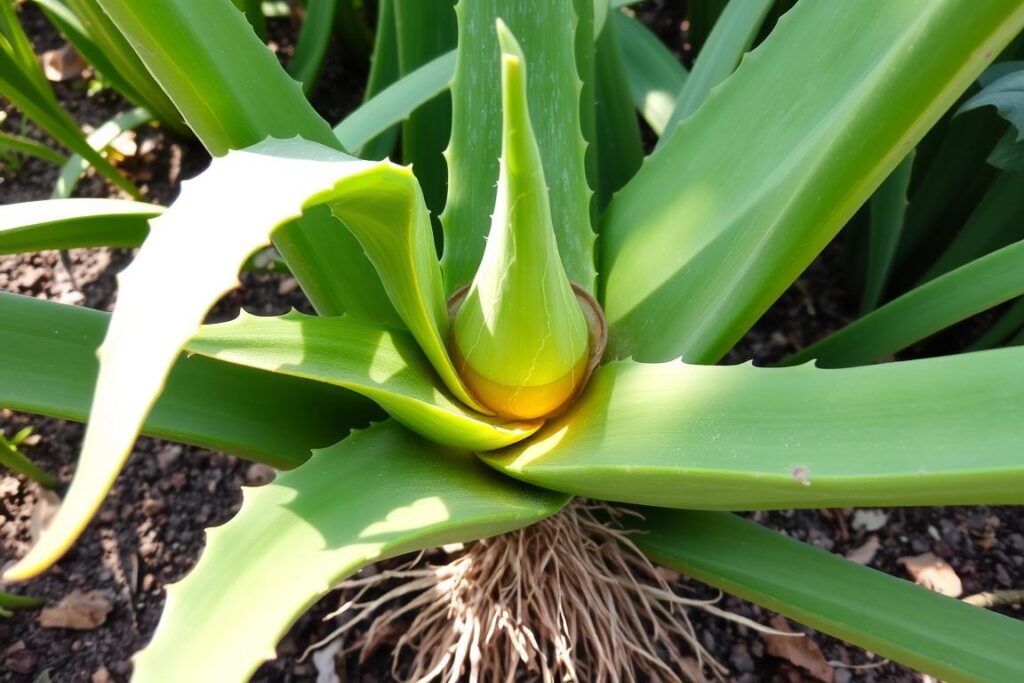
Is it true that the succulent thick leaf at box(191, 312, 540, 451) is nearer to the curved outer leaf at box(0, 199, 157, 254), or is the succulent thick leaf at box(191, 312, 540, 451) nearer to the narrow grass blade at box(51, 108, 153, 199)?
the curved outer leaf at box(0, 199, 157, 254)

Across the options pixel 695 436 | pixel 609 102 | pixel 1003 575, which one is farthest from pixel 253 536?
pixel 1003 575

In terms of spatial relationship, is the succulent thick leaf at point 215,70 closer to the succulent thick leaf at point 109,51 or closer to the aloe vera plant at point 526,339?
the aloe vera plant at point 526,339

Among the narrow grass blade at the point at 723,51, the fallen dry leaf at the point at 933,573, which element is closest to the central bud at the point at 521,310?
the narrow grass blade at the point at 723,51

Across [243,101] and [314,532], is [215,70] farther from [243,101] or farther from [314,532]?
[314,532]

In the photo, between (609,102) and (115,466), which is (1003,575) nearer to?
(609,102)

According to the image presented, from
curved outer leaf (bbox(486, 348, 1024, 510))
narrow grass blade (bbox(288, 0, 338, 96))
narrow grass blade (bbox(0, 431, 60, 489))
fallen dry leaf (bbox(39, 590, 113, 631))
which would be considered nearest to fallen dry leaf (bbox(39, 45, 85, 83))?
narrow grass blade (bbox(288, 0, 338, 96))

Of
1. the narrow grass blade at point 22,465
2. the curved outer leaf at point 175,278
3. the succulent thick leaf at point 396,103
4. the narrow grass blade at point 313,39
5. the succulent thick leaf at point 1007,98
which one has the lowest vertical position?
the narrow grass blade at point 22,465
